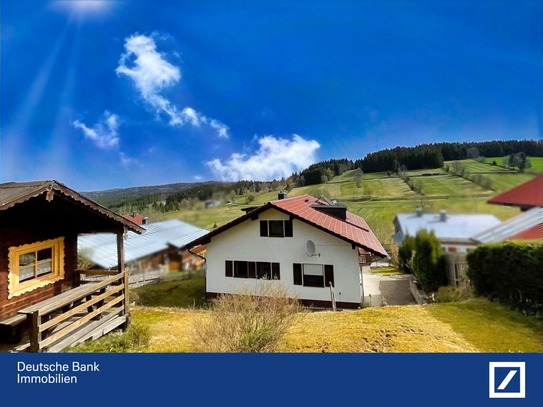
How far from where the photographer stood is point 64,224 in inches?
147

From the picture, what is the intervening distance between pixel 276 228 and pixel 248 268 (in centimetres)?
94

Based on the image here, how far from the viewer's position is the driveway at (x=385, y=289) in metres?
4.08

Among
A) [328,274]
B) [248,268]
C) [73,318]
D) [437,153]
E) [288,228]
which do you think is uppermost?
[437,153]

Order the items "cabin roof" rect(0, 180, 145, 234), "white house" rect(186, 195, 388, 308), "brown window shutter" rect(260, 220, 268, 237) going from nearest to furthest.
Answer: "cabin roof" rect(0, 180, 145, 234), "white house" rect(186, 195, 388, 308), "brown window shutter" rect(260, 220, 268, 237)

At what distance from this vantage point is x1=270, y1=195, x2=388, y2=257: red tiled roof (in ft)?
14.2

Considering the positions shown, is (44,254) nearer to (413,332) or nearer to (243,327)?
(243,327)

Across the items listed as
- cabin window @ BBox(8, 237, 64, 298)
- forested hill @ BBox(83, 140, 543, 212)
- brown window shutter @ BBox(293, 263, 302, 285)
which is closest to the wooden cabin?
cabin window @ BBox(8, 237, 64, 298)

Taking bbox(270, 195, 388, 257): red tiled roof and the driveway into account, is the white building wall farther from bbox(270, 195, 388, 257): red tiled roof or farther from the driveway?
bbox(270, 195, 388, 257): red tiled roof

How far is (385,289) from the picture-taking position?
4820mm

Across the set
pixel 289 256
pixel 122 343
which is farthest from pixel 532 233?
pixel 122 343

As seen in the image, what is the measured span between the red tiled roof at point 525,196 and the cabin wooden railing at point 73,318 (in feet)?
12.3

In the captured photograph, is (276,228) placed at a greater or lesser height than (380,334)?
greater
